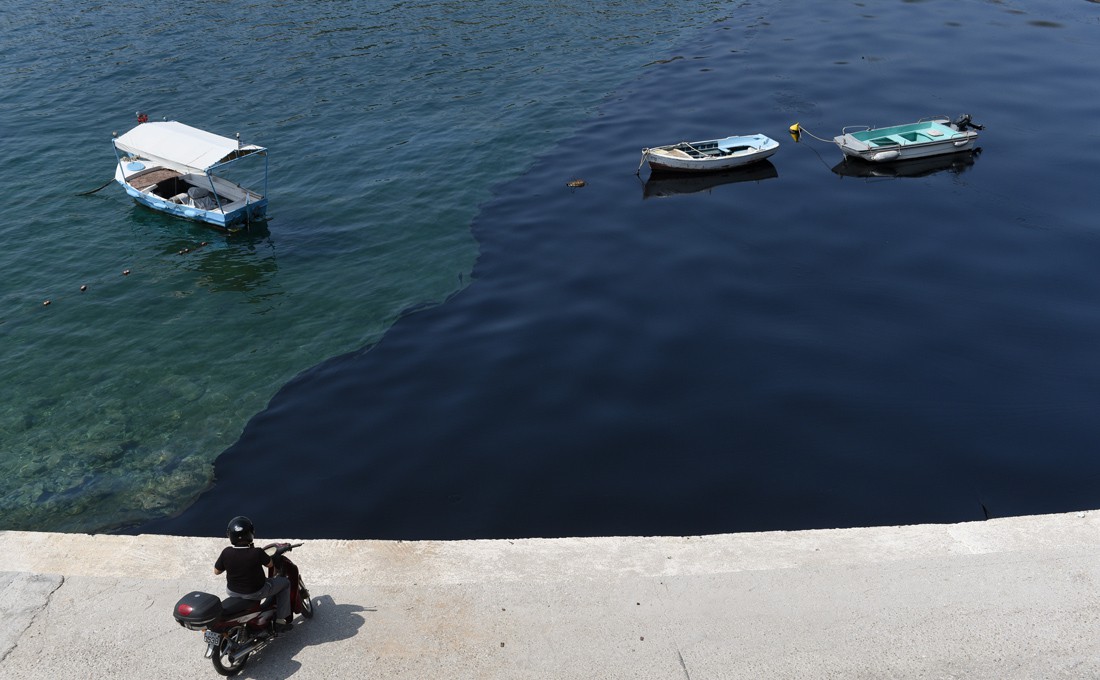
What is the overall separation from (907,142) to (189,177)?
92.0 ft

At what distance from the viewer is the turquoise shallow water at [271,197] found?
803 inches

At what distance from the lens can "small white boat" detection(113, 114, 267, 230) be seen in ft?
96.7

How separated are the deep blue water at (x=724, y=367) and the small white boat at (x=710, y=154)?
0.81m

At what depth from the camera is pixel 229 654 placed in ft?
33.6

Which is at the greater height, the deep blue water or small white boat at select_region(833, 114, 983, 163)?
small white boat at select_region(833, 114, 983, 163)

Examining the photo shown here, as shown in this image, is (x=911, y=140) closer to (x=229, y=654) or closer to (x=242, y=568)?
(x=242, y=568)

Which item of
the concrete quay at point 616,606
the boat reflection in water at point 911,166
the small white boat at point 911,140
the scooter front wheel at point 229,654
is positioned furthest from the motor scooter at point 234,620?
the small white boat at point 911,140

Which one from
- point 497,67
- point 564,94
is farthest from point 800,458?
point 497,67

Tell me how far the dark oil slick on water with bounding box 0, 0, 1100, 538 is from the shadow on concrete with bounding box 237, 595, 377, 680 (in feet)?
15.6

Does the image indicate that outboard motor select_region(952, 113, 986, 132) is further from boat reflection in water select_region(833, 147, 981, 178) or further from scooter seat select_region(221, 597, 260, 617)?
scooter seat select_region(221, 597, 260, 617)

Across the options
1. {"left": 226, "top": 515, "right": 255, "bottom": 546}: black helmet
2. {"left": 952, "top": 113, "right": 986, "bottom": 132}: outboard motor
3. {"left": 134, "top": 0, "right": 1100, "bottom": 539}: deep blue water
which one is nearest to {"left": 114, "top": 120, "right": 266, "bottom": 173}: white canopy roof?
{"left": 134, "top": 0, "right": 1100, "bottom": 539}: deep blue water

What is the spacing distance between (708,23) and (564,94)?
16101 millimetres

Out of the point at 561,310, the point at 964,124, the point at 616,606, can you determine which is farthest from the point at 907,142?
the point at 616,606

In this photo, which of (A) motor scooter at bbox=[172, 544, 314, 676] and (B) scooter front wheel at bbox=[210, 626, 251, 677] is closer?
(A) motor scooter at bbox=[172, 544, 314, 676]
